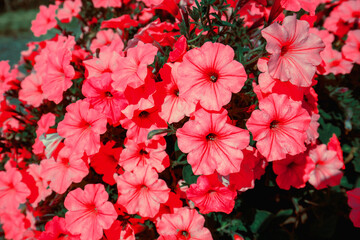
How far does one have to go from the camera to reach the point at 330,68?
1675 mm

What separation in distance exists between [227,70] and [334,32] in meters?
1.48

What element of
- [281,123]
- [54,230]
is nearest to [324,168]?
[281,123]

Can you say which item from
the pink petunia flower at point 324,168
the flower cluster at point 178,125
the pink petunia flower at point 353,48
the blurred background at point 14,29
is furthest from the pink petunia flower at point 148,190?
the blurred background at point 14,29

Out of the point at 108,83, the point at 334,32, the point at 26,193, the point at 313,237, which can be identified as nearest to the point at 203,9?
the point at 108,83

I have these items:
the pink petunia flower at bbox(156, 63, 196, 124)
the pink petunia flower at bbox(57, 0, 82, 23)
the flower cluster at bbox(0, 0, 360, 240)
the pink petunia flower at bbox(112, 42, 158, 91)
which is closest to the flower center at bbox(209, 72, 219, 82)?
the flower cluster at bbox(0, 0, 360, 240)

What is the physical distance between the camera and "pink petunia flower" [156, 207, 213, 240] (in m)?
1.13

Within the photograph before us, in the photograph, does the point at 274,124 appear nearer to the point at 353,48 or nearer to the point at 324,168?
the point at 324,168

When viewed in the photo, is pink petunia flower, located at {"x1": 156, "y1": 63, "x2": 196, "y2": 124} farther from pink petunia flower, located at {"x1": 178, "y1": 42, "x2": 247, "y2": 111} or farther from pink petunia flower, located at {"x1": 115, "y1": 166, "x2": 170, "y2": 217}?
pink petunia flower, located at {"x1": 115, "y1": 166, "x2": 170, "y2": 217}

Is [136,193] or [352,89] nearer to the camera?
[136,193]

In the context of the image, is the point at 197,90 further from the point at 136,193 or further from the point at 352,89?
the point at 352,89

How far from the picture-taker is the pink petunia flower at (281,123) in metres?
0.96

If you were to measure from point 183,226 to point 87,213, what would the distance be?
436 mm

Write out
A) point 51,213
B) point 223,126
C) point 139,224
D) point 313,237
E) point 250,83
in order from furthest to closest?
point 313,237 → point 51,213 → point 139,224 → point 250,83 → point 223,126

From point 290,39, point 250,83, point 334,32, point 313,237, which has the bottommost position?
point 313,237
